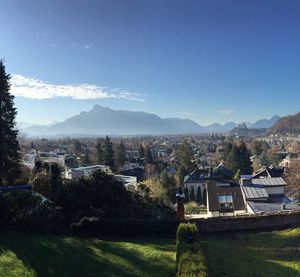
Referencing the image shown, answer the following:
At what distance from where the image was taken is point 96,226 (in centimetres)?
1405

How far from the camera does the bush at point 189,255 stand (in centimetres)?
771

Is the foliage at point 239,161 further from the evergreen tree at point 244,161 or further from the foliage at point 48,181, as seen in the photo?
the foliage at point 48,181

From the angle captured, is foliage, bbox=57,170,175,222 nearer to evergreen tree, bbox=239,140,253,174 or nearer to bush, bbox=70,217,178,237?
bush, bbox=70,217,178,237

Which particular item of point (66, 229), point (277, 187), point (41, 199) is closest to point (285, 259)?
point (66, 229)

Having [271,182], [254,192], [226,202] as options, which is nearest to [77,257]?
[254,192]

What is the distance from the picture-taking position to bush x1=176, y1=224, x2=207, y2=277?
304 inches

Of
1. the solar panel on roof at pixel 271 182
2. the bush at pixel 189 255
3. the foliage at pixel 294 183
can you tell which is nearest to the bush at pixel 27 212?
the bush at pixel 189 255

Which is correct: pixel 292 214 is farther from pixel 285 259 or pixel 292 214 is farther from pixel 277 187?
pixel 277 187

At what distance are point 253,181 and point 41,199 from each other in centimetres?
2326

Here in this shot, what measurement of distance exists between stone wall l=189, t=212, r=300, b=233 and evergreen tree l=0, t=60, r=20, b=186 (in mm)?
12031

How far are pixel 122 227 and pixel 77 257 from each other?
12.2 ft

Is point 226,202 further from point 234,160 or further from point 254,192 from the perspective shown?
point 234,160

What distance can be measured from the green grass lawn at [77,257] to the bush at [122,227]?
105 centimetres

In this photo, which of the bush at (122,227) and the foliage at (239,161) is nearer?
the bush at (122,227)
